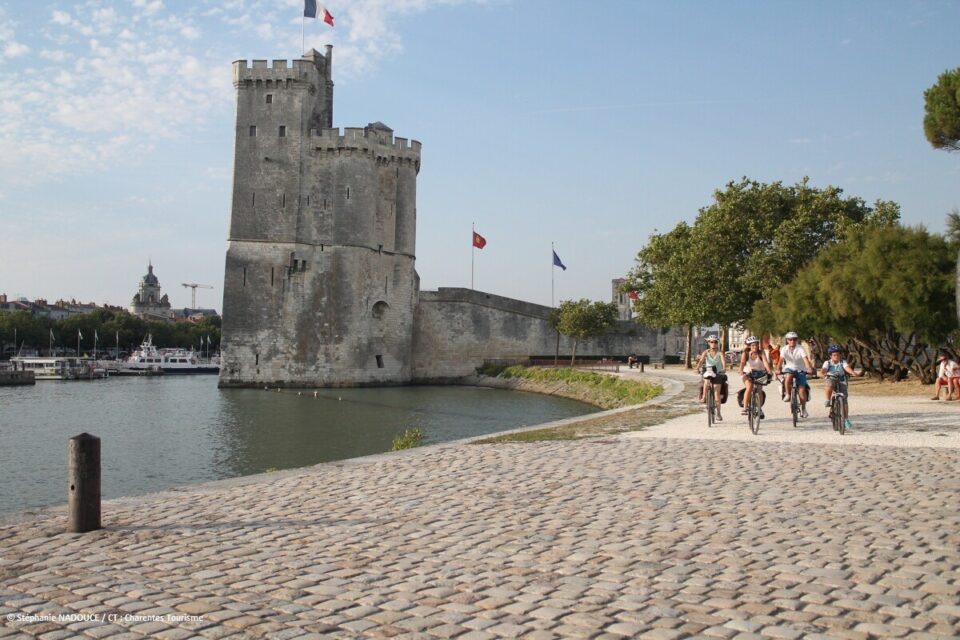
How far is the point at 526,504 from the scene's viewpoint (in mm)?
7129

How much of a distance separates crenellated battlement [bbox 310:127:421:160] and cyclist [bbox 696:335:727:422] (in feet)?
110

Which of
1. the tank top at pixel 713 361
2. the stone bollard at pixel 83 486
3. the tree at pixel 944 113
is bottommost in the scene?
the stone bollard at pixel 83 486

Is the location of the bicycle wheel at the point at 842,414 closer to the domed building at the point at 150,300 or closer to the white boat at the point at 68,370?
the white boat at the point at 68,370

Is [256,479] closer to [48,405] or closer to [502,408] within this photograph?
[502,408]

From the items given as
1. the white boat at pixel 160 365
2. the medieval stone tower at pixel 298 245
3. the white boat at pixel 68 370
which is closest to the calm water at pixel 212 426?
the medieval stone tower at pixel 298 245

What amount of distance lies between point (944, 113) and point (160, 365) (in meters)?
62.6

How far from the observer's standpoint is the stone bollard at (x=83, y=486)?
6207 mm

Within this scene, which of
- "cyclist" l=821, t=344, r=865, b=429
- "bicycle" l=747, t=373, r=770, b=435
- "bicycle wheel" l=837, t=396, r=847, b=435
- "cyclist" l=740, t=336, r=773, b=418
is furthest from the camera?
"cyclist" l=740, t=336, r=773, b=418

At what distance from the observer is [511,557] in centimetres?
543

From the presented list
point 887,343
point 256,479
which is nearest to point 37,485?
point 256,479

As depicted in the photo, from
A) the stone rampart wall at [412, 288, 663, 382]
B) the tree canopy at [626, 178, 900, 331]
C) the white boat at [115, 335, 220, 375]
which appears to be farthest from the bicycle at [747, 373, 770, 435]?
the white boat at [115, 335, 220, 375]

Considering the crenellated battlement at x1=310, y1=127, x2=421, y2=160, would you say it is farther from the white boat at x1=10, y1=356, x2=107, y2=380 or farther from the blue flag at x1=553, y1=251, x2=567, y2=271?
the white boat at x1=10, y1=356, x2=107, y2=380

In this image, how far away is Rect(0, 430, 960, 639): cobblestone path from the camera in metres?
4.21

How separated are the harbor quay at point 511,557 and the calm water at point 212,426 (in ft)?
25.3
